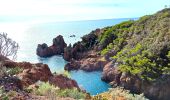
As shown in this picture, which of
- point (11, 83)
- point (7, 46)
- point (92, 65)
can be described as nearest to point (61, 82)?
point (7, 46)

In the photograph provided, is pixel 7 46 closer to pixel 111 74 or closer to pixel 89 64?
pixel 111 74

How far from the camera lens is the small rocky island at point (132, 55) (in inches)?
1917

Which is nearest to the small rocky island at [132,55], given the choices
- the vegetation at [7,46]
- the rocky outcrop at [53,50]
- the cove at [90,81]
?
the rocky outcrop at [53,50]

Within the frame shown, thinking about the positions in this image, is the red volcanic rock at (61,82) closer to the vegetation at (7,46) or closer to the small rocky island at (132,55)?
the vegetation at (7,46)

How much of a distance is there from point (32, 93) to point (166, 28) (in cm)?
5027

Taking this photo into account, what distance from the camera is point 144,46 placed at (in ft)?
194

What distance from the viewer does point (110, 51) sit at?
235ft

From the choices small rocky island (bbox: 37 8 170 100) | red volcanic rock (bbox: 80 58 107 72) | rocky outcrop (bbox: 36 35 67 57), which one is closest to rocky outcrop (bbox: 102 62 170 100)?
small rocky island (bbox: 37 8 170 100)

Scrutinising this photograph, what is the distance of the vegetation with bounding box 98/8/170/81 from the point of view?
50.9 meters

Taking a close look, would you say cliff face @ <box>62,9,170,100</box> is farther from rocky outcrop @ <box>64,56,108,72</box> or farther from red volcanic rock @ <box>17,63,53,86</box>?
red volcanic rock @ <box>17,63,53,86</box>

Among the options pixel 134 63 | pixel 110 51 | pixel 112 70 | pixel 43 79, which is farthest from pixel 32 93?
pixel 110 51

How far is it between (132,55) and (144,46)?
7.35ft

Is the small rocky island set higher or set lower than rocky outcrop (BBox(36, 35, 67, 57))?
higher

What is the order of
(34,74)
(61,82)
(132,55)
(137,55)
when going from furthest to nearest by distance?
(132,55)
(137,55)
(34,74)
(61,82)
